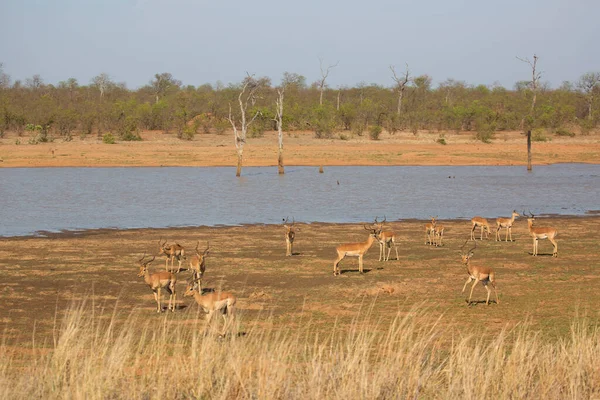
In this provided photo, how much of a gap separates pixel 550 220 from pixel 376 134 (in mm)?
43231

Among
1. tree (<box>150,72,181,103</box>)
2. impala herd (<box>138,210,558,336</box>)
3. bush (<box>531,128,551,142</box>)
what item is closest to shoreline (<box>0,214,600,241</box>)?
impala herd (<box>138,210,558,336</box>)

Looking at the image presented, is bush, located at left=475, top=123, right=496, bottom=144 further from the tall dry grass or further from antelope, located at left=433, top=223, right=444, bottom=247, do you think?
the tall dry grass

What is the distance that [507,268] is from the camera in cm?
1820

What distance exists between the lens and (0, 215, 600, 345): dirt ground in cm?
1342

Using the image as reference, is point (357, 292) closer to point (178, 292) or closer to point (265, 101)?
point (178, 292)

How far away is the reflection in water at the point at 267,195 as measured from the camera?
29.6m

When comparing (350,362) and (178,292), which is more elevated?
(350,362)

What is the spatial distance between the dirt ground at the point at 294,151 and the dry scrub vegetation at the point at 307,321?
29729 mm

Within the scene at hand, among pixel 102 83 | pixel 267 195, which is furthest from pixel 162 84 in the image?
pixel 267 195

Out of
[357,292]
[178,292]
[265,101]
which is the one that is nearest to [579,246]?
[357,292]

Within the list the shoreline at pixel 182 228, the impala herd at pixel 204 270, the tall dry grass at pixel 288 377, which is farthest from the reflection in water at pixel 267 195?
the tall dry grass at pixel 288 377

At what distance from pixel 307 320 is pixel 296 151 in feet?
159

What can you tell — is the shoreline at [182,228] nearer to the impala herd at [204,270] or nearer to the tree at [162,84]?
the impala herd at [204,270]

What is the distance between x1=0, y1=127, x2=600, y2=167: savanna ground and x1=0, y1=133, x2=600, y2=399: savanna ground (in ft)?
97.9
